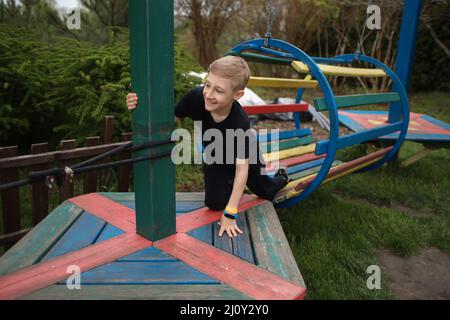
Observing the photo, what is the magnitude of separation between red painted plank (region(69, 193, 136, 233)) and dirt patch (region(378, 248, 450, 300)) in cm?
150

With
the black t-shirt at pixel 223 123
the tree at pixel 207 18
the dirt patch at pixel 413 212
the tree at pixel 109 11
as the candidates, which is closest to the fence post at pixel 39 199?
the black t-shirt at pixel 223 123

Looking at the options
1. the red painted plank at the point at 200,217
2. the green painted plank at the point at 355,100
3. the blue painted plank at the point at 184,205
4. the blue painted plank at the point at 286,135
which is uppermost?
the green painted plank at the point at 355,100

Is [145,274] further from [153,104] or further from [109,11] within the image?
[109,11]

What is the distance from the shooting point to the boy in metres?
1.80

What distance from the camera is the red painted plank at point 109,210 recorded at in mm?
1910

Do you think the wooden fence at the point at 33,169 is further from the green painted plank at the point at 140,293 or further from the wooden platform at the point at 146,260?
the green painted plank at the point at 140,293

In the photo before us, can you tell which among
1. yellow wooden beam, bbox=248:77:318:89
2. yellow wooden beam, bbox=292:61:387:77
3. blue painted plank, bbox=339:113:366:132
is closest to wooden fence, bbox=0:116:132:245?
yellow wooden beam, bbox=248:77:318:89

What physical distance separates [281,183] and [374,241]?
856mm

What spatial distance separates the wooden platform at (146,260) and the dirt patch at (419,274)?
2.93ft

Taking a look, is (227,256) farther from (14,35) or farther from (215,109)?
(14,35)

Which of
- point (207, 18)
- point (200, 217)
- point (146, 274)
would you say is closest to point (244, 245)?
point (200, 217)

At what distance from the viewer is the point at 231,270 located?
152cm

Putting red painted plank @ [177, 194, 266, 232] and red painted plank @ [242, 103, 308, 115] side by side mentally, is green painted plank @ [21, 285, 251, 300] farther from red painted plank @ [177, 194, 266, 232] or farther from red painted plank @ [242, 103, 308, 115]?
red painted plank @ [242, 103, 308, 115]

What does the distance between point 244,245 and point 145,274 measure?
0.47 m
